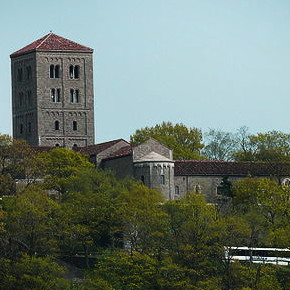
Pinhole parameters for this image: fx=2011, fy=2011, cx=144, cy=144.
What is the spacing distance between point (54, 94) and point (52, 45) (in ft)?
13.7

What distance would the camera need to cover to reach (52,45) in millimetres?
168875

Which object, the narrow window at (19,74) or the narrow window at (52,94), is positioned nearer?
the narrow window at (52,94)

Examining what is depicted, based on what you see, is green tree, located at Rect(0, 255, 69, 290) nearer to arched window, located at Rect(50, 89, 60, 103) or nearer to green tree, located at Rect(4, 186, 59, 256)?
green tree, located at Rect(4, 186, 59, 256)

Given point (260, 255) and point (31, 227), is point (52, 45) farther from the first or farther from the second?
point (31, 227)

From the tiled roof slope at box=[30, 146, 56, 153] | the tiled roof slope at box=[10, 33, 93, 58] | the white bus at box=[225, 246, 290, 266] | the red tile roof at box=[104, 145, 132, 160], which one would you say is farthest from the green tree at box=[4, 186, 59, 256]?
the tiled roof slope at box=[10, 33, 93, 58]

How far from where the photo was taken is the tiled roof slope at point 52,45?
552 feet

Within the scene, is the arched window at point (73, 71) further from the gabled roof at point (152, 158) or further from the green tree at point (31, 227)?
the green tree at point (31, 227)

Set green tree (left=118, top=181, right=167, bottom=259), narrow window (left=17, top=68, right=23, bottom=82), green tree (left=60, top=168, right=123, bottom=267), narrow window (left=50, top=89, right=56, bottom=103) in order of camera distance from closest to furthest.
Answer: green tree (left=118, top=181, right=167, bottom=259), green tree (left=60, top=168, right=123, bottom=267), narrow window (left=50, top=89, right=56, bottom=103), narrow window (left=17, top=68, right=23, bottom=82)

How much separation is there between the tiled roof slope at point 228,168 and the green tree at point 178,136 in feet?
58.1

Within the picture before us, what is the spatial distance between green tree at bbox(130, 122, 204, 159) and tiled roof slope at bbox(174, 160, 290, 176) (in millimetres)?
17714

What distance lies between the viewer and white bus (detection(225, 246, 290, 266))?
128 meters

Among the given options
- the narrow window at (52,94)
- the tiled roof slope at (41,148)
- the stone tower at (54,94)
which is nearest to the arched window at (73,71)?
the stone tower at (54,94)

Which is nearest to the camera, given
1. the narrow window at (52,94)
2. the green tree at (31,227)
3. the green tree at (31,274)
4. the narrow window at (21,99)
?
the green tree at (31,274)

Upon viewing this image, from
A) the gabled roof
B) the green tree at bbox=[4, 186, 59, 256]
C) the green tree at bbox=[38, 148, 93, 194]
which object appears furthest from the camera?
the gabled roof
